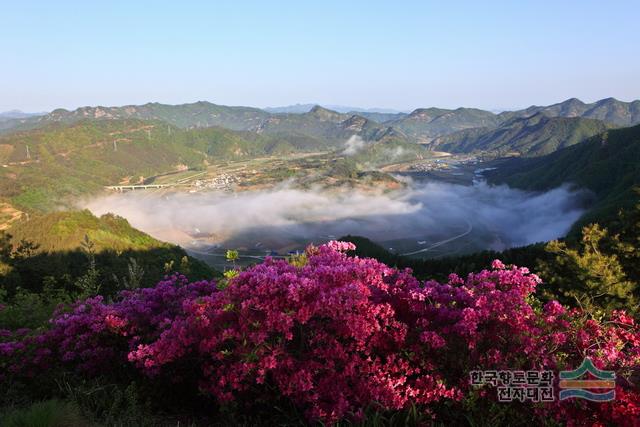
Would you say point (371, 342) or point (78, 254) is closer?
point (371, 342)

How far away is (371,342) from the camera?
647cm

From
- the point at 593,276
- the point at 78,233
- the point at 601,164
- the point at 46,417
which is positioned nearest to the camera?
the point at 46,417

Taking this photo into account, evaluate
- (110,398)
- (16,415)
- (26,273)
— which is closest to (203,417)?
(110,398)

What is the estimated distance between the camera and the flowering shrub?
6047 mm

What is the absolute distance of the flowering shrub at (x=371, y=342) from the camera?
605 cm

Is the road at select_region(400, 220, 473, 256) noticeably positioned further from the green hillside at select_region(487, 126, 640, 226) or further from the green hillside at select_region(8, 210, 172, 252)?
the green hillside at select_region(8, 210, 172, 252)

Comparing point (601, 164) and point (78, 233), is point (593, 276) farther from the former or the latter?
point (601, 164)

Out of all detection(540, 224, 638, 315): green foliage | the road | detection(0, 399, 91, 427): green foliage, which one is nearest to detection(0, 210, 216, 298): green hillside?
detection(540, 224, 638, 315): green foliage

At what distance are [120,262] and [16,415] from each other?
2496 inches

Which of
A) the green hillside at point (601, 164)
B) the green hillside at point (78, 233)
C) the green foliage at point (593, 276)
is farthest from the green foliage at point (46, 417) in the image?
the green hillside at point (601, 164)

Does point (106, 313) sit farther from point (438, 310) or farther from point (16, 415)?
point (438, 310)

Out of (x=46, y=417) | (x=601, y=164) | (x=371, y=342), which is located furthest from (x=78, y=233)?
(x=601, y=164)

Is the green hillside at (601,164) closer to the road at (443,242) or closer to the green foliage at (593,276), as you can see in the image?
the road at (443,242)

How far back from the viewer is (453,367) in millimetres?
6418
